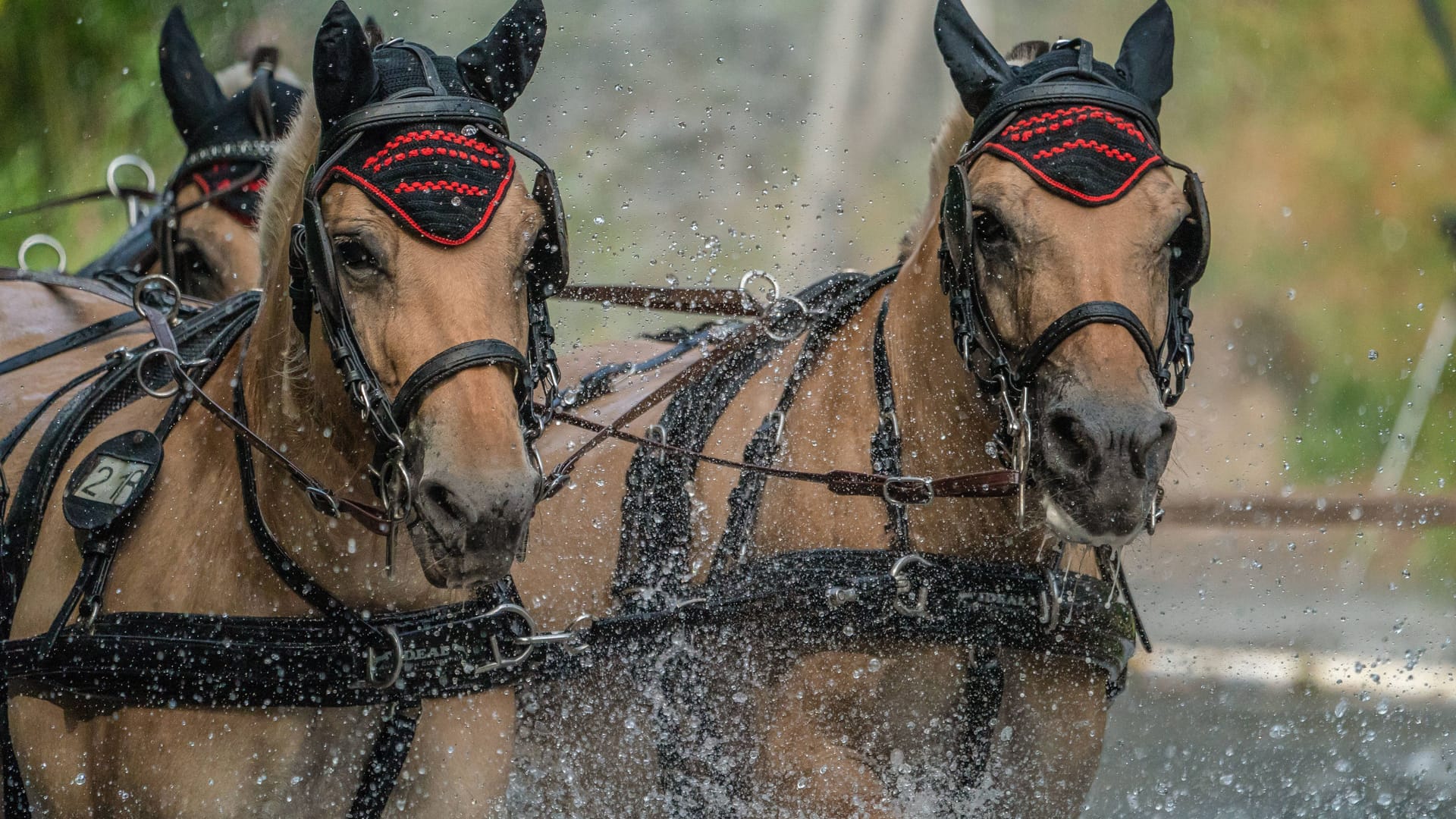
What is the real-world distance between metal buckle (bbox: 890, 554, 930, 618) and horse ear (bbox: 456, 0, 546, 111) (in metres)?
1.00

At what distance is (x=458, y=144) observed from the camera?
2096 millimetres

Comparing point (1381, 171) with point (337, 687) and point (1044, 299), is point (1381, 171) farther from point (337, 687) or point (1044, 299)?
point (337, 687)

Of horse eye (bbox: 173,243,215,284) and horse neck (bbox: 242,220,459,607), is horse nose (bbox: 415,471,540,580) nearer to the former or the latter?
horse neck (bbox: 242,220,459,607)

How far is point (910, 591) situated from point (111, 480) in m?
1.32

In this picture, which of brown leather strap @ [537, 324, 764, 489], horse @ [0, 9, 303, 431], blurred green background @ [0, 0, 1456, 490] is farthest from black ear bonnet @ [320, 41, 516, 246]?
blurred green background @ [0, 0, 1456, 490]

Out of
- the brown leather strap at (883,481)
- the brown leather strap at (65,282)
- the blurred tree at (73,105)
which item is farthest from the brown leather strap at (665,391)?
the blurred tree at (73,105)

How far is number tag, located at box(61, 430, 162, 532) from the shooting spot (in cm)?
225

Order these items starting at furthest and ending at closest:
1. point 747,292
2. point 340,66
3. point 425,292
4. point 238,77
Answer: point 238,77 → point 747,292 → point 340,66 → point 425,292

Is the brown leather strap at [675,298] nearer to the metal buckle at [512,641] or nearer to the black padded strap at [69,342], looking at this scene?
the metal buckle at [512,641]

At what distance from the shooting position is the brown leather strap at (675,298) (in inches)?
118

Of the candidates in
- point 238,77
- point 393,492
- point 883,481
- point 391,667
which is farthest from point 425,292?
point 238,77

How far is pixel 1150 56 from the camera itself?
8.32 ft

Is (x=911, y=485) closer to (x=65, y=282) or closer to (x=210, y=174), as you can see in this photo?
(x=65, y=282)

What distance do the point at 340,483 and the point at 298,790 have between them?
49 cm
